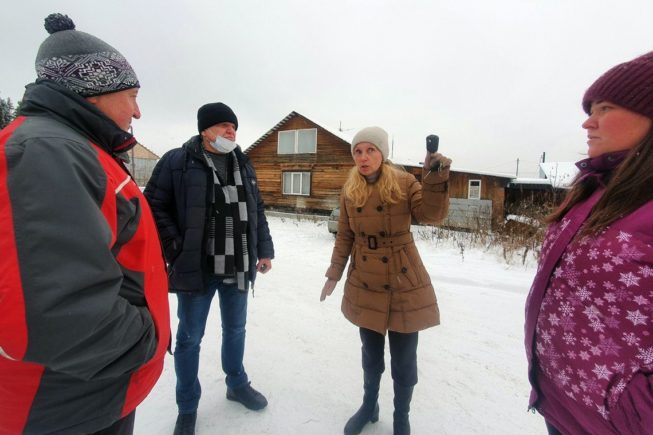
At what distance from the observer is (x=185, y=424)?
2.04m

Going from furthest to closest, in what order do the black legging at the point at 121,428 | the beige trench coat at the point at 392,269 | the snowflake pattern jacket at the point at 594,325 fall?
the beige trench coat at the point at 392,269
the black legging at the point at 121,428
the snowflake pattern jacket at the point at 594,325

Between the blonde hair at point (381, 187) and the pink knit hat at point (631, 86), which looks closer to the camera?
the pink knit hat at point (631, 86)

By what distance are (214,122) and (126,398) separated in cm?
168

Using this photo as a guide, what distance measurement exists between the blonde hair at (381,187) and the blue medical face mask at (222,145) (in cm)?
87

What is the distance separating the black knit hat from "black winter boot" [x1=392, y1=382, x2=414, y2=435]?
213 cm

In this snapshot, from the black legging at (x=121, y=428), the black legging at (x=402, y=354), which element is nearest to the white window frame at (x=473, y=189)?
the black legging at (x=402, y=354)

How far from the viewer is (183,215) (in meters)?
2.06

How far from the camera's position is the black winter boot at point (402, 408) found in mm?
2035

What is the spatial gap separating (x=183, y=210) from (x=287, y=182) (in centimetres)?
1645

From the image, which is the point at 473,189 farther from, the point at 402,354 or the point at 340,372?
the point at 402,354

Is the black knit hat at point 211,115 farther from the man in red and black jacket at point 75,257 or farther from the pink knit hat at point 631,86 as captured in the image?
the pink knit hat at point 631,86

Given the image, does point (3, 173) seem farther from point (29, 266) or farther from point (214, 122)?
point (214, 122)

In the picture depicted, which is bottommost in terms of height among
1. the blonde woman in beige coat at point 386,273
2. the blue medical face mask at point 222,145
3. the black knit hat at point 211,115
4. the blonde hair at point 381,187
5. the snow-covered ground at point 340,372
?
the snow-covered ground at point 340,372

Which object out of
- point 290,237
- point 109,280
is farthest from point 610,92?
point 290,237
